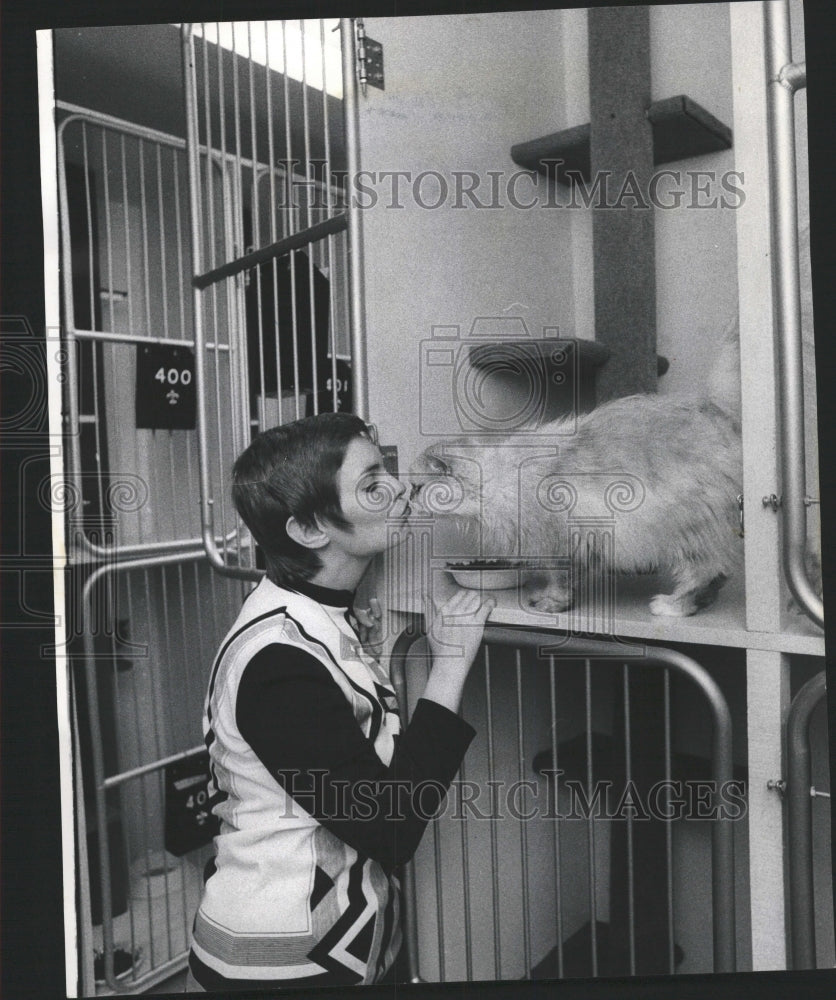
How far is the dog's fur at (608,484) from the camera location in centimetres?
84

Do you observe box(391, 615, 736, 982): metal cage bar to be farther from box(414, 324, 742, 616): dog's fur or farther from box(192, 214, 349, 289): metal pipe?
box(192, 214, 349, 289): metal pipe

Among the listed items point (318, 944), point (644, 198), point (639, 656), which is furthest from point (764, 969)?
point (644, 198)

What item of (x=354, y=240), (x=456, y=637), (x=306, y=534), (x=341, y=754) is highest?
(x=354, y=240)

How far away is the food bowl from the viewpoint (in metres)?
0.86

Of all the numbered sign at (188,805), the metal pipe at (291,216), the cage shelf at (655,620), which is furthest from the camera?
the numbered sign at (188,805)

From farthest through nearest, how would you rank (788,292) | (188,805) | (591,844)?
(188,805) < (591,844) < (788,292)

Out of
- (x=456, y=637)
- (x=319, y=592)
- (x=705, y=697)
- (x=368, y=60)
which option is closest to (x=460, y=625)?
(x=456, y=637)

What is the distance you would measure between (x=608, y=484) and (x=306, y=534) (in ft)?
1.15

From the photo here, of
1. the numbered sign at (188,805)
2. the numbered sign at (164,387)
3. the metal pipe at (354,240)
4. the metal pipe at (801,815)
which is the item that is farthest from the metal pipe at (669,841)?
the numbered sign at (164,387)

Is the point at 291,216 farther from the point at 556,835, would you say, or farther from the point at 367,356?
the point at 556,835

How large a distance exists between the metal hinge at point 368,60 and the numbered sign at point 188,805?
88 centimetres

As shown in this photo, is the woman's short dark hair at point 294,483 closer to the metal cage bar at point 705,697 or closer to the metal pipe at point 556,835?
the metal cage bar at point 705,697

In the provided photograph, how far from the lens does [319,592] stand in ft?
2.85

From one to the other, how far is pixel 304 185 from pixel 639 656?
0.67 meters
